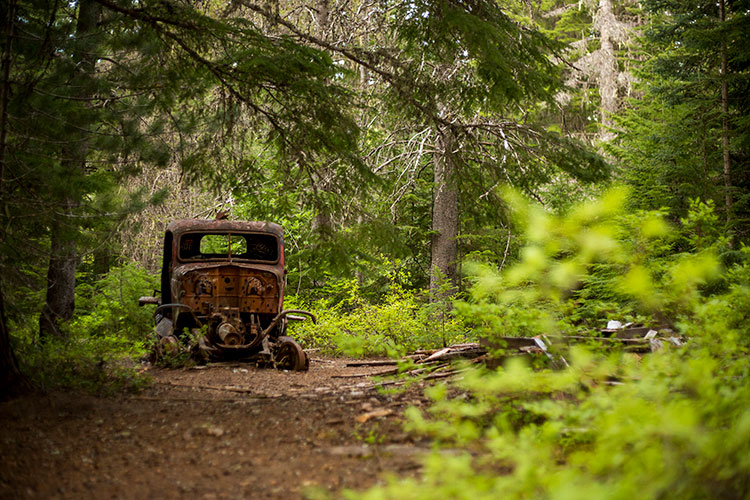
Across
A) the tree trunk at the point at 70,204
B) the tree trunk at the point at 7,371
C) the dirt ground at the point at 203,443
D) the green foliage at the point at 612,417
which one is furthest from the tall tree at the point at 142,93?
the green foliage at the point at 612,417

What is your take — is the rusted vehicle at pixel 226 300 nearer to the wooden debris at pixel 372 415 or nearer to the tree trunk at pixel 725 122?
the wooden debris at pixel 372 415

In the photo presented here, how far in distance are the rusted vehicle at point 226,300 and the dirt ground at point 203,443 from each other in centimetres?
210

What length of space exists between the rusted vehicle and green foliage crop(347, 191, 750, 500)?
3.97 m

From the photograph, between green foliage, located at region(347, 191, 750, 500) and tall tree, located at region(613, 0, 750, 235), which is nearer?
green foliage, located at region(347, 191, 750, 500)

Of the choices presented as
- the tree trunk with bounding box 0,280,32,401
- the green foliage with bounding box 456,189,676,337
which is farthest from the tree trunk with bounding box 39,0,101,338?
the green foliage with bounding box 456,189,676,337

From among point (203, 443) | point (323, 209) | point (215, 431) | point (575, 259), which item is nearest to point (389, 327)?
point (323, 209)

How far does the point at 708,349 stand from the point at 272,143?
18.1 feet

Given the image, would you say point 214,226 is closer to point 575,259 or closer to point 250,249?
point 250,249

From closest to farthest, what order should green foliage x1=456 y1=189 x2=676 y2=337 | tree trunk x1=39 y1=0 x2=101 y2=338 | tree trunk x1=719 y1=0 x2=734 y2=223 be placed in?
green foliage x1=456 y1=189 x2=676 y2=337, tree trunk x1=39 y1=0 x2=101 y2=338, tree trunk x1=719 y1=0 x2=734 y2=223

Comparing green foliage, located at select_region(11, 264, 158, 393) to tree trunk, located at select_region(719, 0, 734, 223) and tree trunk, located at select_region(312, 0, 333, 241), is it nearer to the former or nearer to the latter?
tree trunk, located at select_region(312, 0, 333, 241)

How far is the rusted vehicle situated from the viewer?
8.95 meters

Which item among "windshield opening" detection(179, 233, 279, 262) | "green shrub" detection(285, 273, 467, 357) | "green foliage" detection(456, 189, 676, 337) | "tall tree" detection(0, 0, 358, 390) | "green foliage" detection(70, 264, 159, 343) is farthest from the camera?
"green shrub" detection(285, 273, 467, 357)

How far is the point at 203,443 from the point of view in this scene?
4.70m

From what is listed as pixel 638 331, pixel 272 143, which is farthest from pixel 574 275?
pixel 272 143
